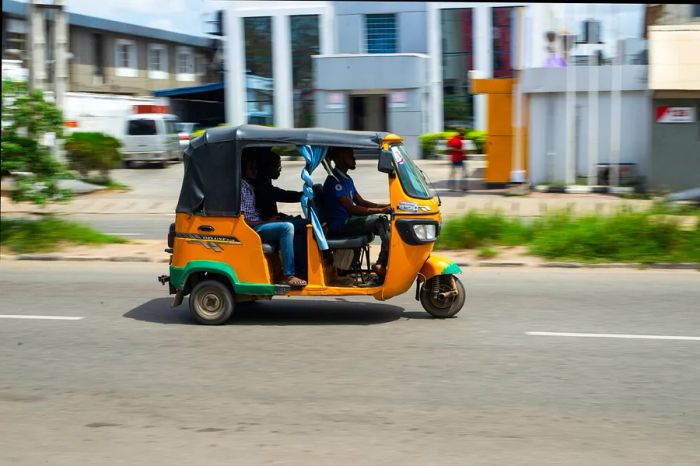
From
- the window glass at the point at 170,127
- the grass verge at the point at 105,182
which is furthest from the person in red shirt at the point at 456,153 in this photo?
the window glass at the point at 170,127

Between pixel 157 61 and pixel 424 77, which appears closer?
pixel 424 77

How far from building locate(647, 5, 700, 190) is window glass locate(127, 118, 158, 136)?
1831 centimetres

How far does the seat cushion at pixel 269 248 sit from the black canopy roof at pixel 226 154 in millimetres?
419

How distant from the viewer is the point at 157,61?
53656 mm

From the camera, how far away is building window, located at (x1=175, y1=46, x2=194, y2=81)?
5606cm

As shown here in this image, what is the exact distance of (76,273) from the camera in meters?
12.5

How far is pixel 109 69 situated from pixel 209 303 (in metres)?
41.9


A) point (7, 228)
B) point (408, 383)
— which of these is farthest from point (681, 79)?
point (408, 383)

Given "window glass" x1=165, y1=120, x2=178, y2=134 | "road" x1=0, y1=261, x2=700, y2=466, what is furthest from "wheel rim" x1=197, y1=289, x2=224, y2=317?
"window glass" x1=165, y1=120, x2=178, y2=134

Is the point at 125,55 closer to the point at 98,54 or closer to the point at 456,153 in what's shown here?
the point at 98,54

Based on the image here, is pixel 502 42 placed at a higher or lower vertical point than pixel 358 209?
higher

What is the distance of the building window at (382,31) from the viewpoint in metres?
36.9

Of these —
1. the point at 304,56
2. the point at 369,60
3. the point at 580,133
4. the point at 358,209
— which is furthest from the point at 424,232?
the point at 304,56

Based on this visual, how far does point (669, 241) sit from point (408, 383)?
23.3ft
